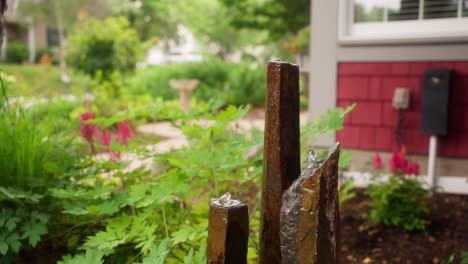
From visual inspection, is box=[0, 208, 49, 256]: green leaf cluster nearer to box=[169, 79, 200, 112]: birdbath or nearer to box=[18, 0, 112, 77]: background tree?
box=[169, 79, 200, 112]: birdbath

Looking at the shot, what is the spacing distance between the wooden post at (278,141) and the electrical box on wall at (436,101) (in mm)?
2621

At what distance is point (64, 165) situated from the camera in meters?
1.79

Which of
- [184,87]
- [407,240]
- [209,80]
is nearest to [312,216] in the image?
[407,240]

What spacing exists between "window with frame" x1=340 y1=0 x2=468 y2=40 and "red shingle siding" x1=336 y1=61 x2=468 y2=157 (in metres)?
0.24

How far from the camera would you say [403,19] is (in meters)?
3.65

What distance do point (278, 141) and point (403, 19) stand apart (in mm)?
2892

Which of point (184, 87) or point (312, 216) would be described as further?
point (184, 87)

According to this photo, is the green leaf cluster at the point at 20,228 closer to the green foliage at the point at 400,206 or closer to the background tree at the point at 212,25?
the green foliage at the point at 400,206

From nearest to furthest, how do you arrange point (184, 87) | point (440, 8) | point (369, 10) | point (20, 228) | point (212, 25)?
point (20, 228), point (440, 8), point (369, 10), point (184, 87), point (212, 25)

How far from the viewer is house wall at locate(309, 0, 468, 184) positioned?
357 cm

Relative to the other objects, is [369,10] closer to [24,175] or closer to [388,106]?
[388,106]

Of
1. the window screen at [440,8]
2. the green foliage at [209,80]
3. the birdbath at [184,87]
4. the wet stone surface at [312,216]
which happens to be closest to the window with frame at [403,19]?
the window screen at [440,8]

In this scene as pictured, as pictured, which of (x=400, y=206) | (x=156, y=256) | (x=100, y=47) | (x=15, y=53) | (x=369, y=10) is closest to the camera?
(x=156, y=256)

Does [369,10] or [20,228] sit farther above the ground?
[369,10]
